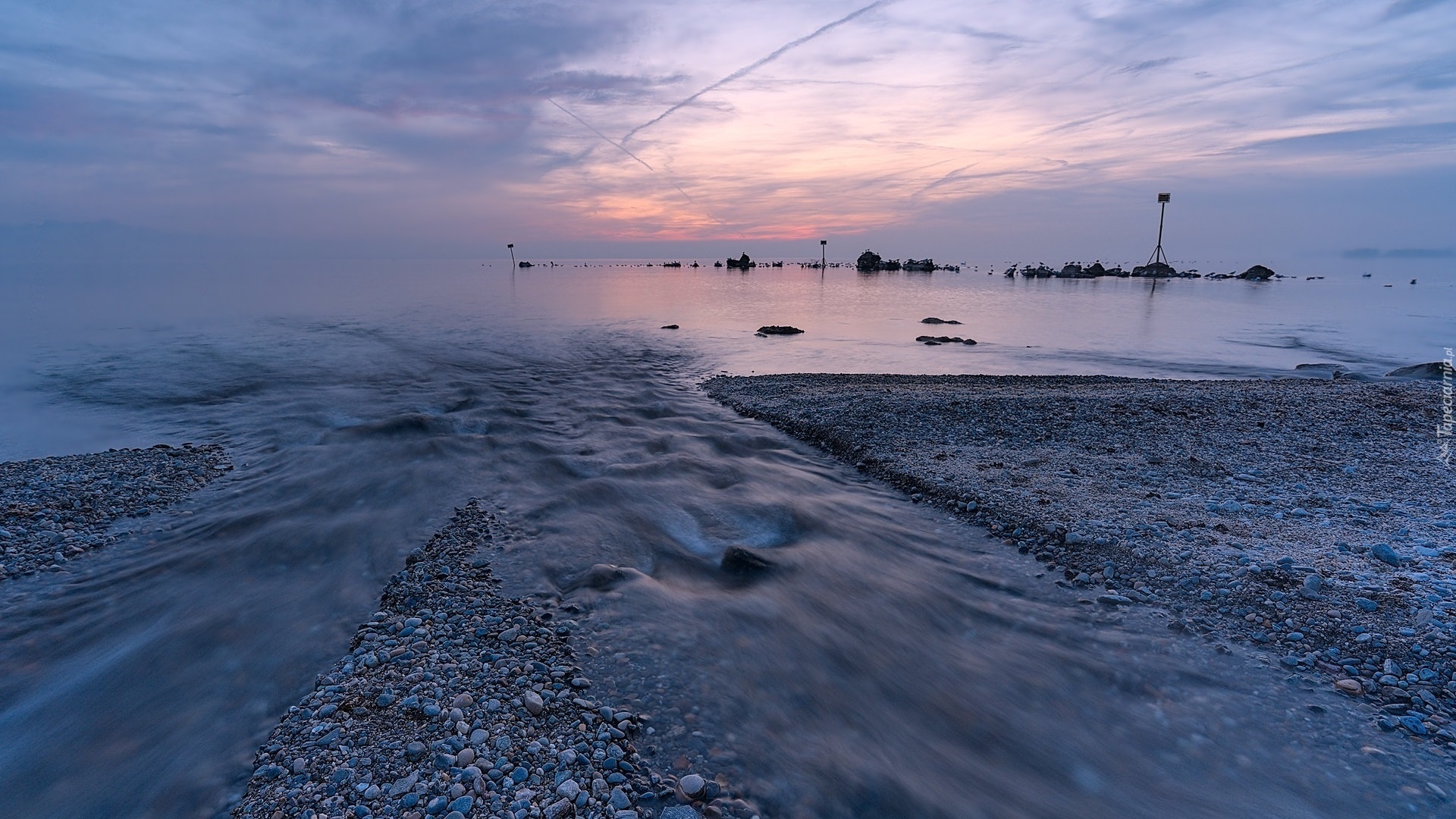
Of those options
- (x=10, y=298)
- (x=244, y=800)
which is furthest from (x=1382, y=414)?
(x=10, y=298)

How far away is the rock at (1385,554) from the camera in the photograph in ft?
23.4

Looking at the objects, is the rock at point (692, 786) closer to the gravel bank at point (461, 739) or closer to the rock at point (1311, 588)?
the gravel bank at point (461, 739)

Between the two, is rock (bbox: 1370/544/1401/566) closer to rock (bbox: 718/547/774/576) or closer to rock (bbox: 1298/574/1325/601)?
rock (bbox: 1298/574/1325/601)

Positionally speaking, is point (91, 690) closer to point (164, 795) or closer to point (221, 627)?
point (221, 627)

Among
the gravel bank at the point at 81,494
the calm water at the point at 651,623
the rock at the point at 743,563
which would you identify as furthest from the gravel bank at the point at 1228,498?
the gravel bank at the point at 81,494

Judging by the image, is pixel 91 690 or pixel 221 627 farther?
pixel 221 627

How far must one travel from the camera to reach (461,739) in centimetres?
477

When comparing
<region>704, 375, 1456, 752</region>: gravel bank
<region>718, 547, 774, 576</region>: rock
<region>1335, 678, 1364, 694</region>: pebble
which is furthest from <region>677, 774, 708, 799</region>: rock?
<region>1335, 678, 1364, 694</region>: pebble

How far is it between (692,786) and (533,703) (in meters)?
1.64

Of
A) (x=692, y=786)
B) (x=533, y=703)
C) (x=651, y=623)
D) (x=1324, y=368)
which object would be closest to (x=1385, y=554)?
(x=692, y=786)

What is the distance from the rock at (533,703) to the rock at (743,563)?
365 cm

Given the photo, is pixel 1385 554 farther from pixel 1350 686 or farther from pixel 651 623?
pixel 651 623

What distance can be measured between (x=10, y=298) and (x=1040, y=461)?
267 ft

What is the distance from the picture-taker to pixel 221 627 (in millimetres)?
6863
